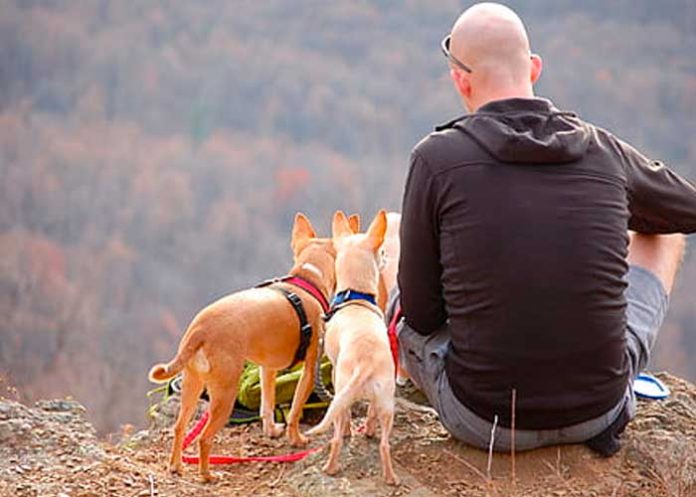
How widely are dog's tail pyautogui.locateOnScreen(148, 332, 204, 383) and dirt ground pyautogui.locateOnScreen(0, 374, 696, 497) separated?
334mm

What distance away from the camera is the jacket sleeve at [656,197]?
8.96 ft

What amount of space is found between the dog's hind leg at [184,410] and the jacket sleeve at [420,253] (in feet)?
2.35

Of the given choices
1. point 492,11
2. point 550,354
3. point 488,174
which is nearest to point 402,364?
point 550,354

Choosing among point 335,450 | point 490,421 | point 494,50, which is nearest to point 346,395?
point 335,450

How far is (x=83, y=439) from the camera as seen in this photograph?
135 inches

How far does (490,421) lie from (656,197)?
2.88 feet

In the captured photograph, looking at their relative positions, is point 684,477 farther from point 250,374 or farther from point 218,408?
point 250,374

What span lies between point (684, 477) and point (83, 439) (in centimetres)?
215

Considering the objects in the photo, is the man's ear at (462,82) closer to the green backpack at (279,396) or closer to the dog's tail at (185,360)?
the dog's tail at (185,360)

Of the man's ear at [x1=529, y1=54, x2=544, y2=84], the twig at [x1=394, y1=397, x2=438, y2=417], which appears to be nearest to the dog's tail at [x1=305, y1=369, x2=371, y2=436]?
the twig at [x1=394, y1=397, x2=438, y2=417]

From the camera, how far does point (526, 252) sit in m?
2.48

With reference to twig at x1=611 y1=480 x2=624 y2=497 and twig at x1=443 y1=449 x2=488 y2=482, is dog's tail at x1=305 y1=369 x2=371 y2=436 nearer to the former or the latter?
twig at x1=443 y1=449 x2=488 y2=482

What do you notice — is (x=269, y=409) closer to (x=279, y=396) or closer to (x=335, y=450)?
(x=279, y=396)

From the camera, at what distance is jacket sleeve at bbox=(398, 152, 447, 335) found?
2584mm
